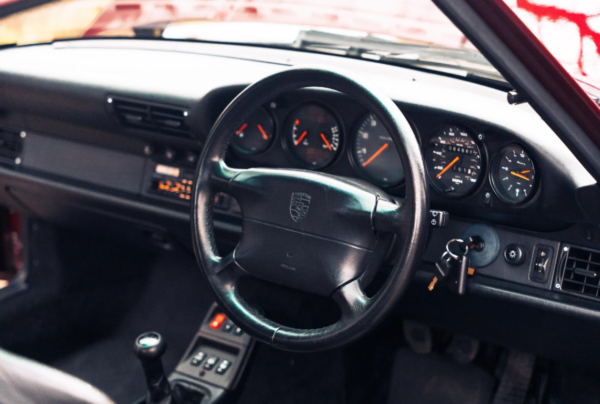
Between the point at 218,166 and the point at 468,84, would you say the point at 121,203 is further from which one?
the point at 468,84

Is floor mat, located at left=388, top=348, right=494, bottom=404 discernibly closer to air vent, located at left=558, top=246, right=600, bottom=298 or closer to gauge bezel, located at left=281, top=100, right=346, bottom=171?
air vent, located at left=558, top=246, right=600, bottom=298

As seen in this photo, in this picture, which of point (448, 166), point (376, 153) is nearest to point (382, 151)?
point (376, 153)

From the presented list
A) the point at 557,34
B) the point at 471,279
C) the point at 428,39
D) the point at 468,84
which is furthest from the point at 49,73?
the point at 557,34

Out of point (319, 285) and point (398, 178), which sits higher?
point (398, 178)

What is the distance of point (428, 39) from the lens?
5.49ft

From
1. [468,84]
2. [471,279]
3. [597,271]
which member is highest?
[468,84]

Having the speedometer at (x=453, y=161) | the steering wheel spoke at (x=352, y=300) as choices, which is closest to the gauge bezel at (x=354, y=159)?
the speedometer at (x=453, y=161)

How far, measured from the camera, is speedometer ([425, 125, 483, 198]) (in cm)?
140

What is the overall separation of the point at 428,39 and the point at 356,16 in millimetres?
280

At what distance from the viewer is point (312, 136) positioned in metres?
1.58

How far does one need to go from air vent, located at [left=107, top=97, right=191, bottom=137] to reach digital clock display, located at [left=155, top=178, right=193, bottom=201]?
0.17 metres

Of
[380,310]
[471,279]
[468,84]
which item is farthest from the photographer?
[468,84]

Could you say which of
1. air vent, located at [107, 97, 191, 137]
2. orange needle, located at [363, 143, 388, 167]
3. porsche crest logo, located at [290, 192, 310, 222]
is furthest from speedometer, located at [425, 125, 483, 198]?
air vent, located at [107, 97, 191, 137]

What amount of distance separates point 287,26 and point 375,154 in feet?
2.20
